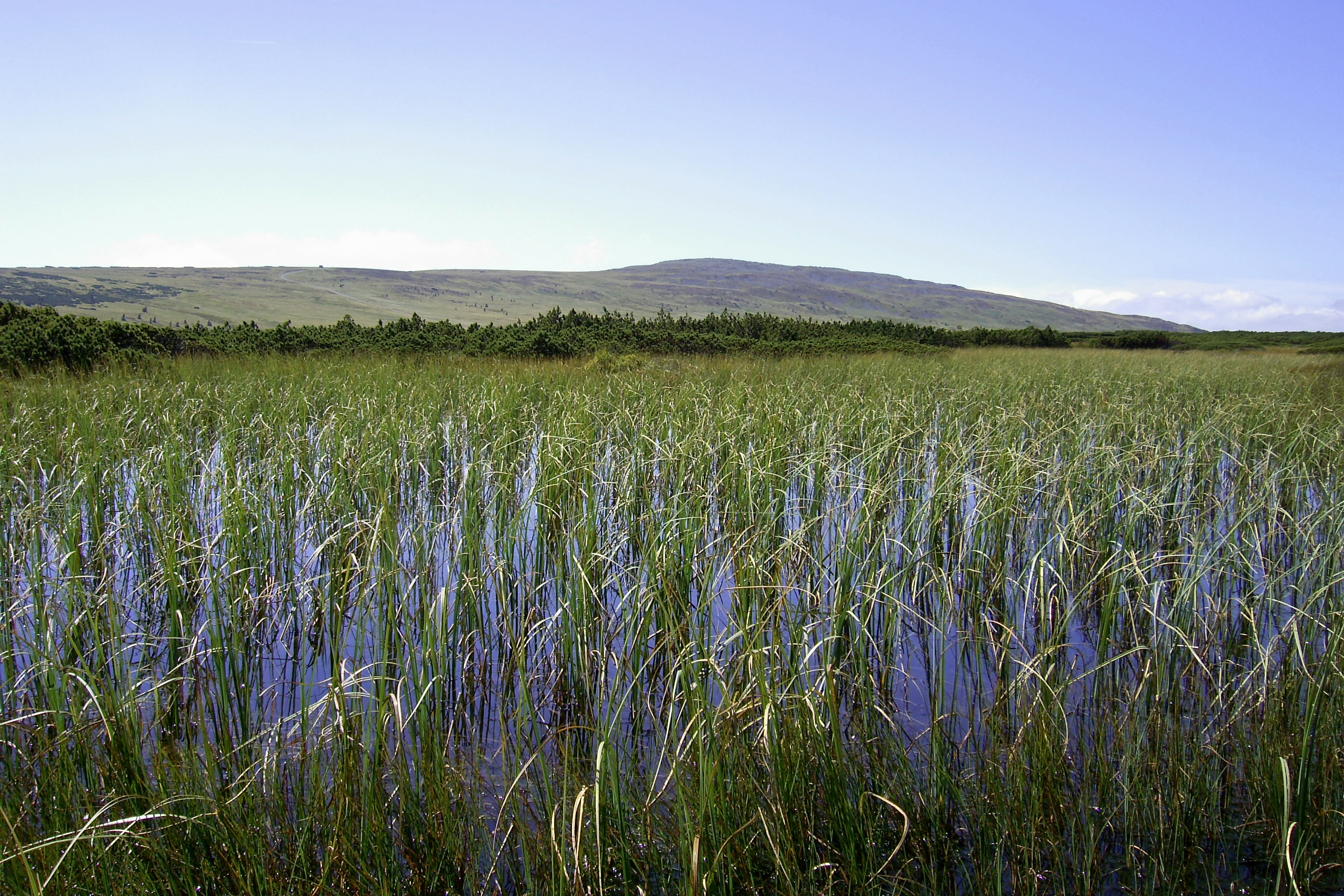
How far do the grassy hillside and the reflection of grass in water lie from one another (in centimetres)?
5166

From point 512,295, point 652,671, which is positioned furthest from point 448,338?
point 512,295

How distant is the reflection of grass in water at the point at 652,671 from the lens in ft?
5.32

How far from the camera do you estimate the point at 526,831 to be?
1602 millimetres

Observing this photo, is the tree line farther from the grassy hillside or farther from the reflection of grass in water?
the grassy hillside

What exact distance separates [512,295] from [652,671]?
4720 inches

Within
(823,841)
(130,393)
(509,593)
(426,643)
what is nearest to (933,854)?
(823,841)

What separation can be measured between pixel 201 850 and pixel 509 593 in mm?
1551

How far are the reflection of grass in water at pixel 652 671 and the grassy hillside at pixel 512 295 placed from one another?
51656 mm

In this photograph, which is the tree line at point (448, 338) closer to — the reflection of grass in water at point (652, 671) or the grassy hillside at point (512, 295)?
the reflection of grass in water at point (652, 671)

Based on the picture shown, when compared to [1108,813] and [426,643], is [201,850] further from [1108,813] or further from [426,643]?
[1108,813]

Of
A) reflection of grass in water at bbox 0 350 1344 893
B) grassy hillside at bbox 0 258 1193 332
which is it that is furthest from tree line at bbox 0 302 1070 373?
grassy hillside at bbox 0 258 1193 332

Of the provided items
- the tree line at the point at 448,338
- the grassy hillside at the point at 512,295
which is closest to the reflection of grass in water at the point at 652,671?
the tree line at the point at 448,338

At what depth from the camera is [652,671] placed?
2635 millimetres

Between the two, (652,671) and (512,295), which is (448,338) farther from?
(512,295)
